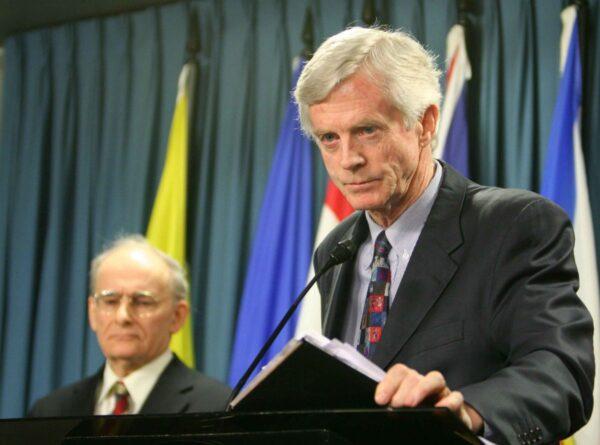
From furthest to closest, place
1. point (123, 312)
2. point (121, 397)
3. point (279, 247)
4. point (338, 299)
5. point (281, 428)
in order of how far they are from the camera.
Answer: point (279, 247) → point (123, 312) → point (121, 397) → point (338, 299) → point (281, 428)

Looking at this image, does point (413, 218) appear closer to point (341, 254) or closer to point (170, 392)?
point (341, 254)

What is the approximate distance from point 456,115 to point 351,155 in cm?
249

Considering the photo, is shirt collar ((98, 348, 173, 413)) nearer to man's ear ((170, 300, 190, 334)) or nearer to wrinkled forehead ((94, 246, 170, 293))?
man's ear ((170, 300, 190, 334))

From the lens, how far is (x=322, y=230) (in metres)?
4.89

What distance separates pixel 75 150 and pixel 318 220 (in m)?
1.68

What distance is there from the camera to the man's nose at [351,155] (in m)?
2.34

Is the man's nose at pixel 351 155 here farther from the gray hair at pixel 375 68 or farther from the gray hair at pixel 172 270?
the gray hair at pixel 172 270

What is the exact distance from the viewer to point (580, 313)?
2.01m

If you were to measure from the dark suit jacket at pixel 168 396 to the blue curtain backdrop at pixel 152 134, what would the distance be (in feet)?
3.79

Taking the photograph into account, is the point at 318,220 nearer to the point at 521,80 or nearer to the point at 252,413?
the point at 521,80

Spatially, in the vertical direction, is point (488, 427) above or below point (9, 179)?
below

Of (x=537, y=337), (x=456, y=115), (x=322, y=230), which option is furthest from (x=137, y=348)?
(x=537, y=337)

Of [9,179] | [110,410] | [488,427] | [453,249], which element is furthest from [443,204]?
[9,179]

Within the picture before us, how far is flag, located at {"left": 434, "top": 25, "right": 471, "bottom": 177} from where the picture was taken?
4.71m
